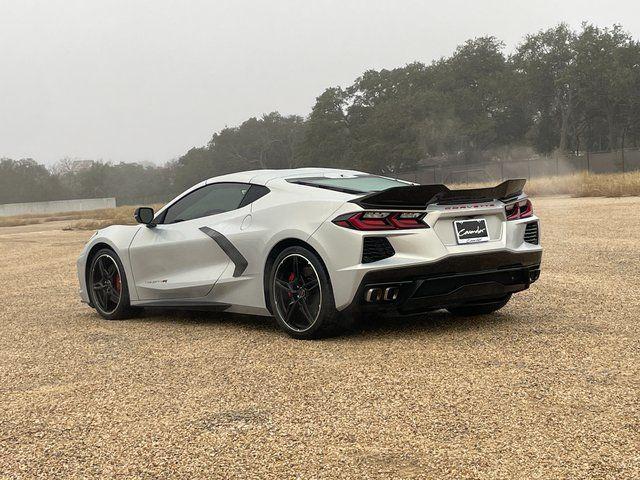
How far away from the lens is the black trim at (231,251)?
6.89m

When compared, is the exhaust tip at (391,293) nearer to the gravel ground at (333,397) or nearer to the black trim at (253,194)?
the gravel ground at (333,397)

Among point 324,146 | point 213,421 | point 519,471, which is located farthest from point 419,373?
point 324,146

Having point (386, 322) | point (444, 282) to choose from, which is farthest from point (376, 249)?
point (386, 322)

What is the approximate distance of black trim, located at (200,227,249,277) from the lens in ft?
22.6

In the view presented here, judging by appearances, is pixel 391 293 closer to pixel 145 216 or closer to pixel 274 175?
pixel 274 175

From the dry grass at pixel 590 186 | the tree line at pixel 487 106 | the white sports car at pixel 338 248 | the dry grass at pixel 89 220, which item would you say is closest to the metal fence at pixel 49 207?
the tree line at pixel 487 106

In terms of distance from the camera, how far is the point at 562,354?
18.2 feet

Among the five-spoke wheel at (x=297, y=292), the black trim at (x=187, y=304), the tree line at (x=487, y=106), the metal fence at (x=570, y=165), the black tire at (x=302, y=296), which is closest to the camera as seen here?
the black tire at (x=302, y=296)

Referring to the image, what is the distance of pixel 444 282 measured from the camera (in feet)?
20.0

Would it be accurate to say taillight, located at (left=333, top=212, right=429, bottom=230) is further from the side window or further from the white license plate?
the side window

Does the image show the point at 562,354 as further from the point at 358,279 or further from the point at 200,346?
the point at 200,346

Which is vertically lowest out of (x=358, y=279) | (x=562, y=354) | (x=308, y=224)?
(x=562, y=354)

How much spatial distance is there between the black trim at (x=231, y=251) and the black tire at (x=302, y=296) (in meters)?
0.40

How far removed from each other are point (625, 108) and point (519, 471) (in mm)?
90227
